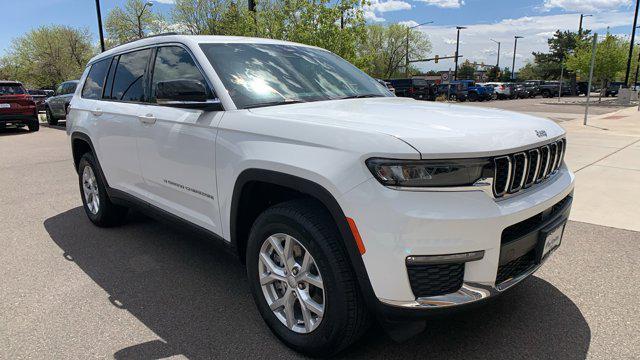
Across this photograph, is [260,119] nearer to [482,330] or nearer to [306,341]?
[306,341]

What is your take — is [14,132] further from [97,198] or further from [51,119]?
[97,198]

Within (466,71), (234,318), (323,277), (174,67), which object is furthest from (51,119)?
(466,71)

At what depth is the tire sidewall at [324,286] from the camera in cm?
230

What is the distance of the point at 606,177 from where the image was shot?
720cm

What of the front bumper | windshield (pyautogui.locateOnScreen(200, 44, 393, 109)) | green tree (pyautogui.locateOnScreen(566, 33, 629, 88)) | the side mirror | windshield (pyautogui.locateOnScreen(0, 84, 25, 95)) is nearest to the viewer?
the front bumper

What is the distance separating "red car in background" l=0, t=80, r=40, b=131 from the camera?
1472 cm

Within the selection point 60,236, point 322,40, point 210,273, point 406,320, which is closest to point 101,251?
point 60,236

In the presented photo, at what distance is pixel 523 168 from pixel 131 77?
10.9 feet

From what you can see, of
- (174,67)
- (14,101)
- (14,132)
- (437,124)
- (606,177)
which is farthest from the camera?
(14,132)

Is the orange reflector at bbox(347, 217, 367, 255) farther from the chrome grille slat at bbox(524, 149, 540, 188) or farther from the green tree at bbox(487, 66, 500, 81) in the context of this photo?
the green tree at bbox(487, 66, 500, 81)

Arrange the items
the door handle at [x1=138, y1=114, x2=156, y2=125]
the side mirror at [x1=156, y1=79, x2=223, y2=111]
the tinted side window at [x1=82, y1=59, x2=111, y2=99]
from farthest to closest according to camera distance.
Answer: the tinted side window at [x1=82, y1=59, x2=111, y2=99]
the door handle at [x1=138, y1=114, x2=156, y2=125]
the side mirror at [x1=156, y1=79, x2=223, y2=111]

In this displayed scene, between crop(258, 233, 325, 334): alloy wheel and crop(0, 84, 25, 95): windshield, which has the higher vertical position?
crop(0, 84, 25, 95): windshield

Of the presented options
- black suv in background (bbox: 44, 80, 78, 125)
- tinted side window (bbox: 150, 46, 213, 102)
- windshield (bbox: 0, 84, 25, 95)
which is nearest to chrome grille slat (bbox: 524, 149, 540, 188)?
tinted side window (bbox: 150, 46, 213, 102)

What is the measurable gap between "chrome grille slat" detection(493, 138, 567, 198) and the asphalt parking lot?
0.66m
